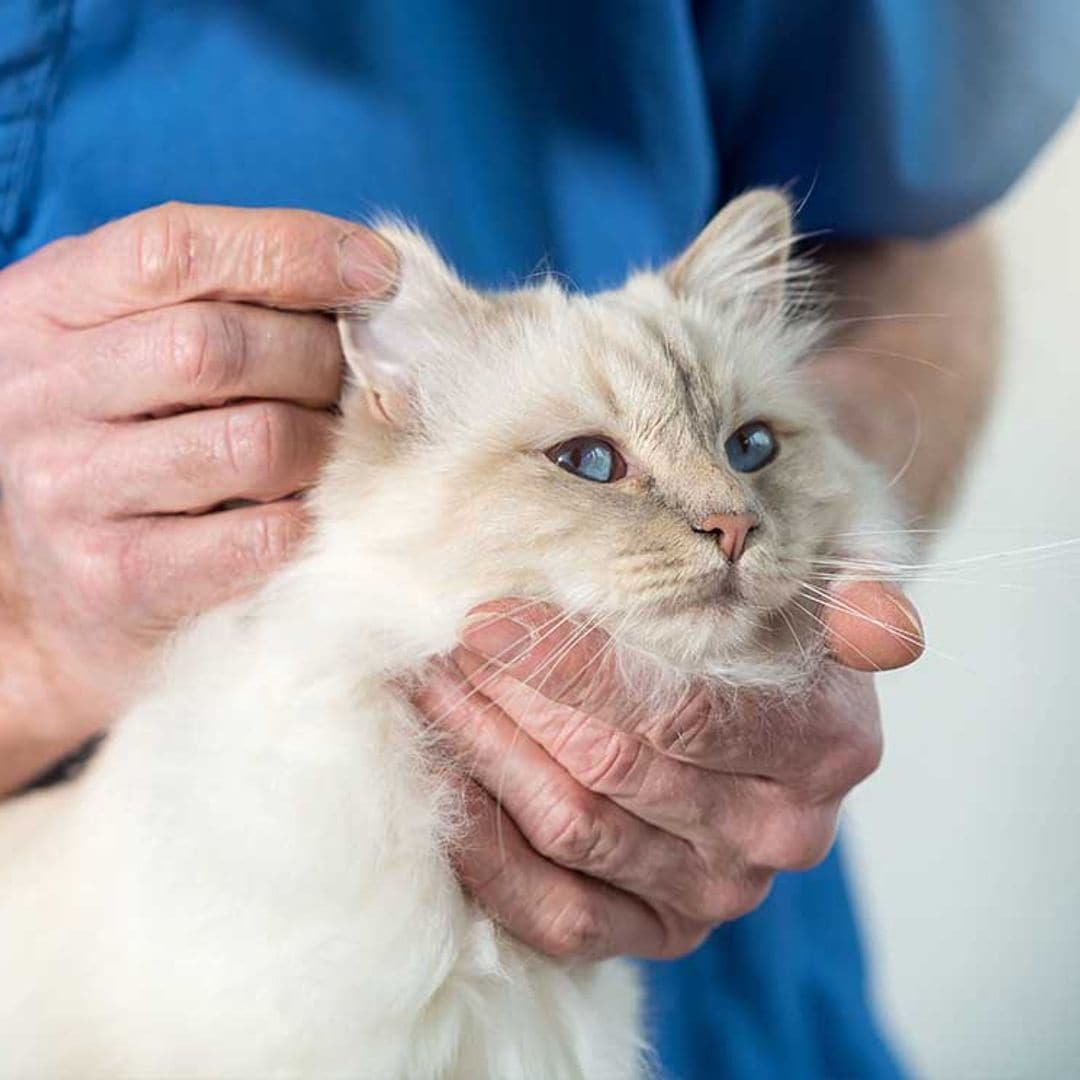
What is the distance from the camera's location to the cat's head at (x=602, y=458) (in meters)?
0.77

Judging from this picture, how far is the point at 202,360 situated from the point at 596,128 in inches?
24.8

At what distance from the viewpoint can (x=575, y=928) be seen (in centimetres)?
87

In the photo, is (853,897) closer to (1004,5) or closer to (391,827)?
(391,827)

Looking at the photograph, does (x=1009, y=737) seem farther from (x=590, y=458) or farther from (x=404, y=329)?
(x=404, y=329)

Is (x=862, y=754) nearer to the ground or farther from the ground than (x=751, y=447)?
nearer to the ground

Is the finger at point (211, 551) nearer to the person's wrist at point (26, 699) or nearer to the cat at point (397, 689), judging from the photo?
the cat at point (397, 689)

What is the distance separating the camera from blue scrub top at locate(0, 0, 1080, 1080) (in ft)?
3.43

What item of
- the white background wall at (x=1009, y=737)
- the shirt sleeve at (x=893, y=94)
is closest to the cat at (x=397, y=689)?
the white background wall at (x=1009, y=737)

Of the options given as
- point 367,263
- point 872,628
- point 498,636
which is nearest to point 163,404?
point 367,263

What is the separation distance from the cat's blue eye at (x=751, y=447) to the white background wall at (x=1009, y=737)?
0.18 m

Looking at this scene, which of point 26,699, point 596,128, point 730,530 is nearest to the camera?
point 730,530

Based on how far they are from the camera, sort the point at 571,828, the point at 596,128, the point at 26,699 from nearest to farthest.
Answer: the point at 571,828, the point at 26,699, the point at 596,128

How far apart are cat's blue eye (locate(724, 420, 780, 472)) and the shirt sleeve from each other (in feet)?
1.77

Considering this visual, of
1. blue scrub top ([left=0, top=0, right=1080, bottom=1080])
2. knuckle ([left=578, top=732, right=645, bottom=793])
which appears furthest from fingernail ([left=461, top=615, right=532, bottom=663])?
blue scrub top ([left=0, top=0, right=1080, bottom=1080])
